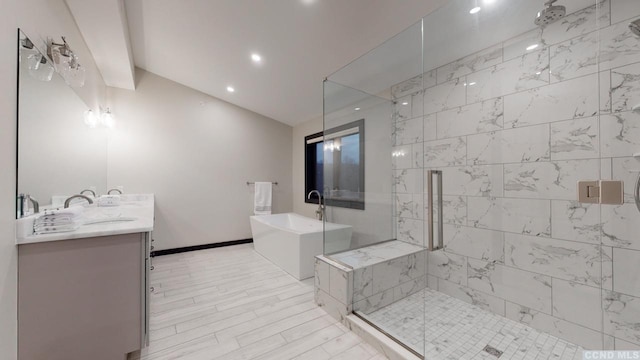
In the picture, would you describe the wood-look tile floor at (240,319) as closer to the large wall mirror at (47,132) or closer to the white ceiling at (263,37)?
the large wall mirror at (47,132)

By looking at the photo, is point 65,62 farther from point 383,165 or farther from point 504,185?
point 504,185

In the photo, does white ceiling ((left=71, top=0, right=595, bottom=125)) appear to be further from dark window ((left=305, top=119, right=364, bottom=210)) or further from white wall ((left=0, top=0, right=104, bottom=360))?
white wall ((left=0, top=0, right=104, bottom=360))

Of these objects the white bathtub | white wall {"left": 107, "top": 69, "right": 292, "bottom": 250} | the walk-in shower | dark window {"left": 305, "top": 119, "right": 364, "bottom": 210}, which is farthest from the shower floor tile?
white wall {"left": 107, "top": 69, "right": 292, "bottom": 250}

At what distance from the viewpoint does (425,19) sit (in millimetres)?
1883

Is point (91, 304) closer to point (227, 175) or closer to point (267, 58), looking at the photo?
point (267, 58)

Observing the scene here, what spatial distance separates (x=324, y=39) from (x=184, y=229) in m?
3.56

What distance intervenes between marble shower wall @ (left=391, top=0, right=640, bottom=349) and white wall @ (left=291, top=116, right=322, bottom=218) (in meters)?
2.14

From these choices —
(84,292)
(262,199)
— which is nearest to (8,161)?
(84,292)

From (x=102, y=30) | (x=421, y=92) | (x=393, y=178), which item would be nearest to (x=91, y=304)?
(x=102, y=30)

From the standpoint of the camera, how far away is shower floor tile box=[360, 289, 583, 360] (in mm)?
1585

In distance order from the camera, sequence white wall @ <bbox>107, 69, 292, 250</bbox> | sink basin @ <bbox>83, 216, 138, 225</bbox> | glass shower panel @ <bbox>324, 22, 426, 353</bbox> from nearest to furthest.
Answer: sink basin @ <bbox>83, 216, 138, 225</bbox> < glass shower panel @ <bbox>324, 22, 426, 353</bbox> < white wall @ <bbox>107, 69, 292, 250</bbox>

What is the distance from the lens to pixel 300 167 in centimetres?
471

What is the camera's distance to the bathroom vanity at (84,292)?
1198 millimetres

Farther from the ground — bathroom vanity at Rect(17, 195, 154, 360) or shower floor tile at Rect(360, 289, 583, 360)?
bathroom vanity at Rect(17, 195, 154, 360)
